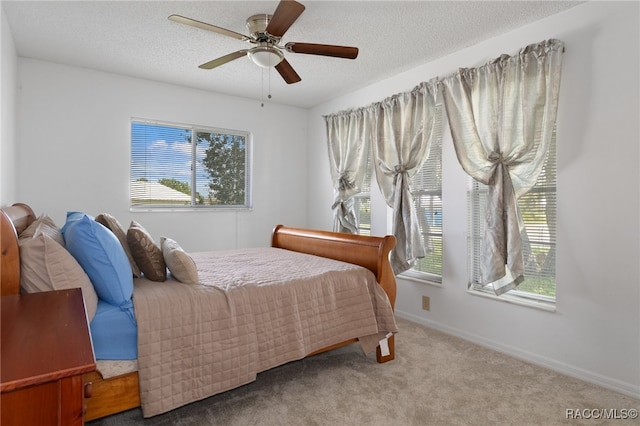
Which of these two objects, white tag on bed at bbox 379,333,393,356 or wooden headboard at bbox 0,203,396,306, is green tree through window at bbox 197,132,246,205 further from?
white tag on bed at bbox 379,333,393,356

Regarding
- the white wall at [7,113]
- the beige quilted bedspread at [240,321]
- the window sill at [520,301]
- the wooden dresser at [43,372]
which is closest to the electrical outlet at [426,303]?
the window sill at [520,301]

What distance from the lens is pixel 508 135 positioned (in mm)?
2729

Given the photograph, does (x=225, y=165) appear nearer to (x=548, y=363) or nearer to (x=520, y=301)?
(x=520, y=301)

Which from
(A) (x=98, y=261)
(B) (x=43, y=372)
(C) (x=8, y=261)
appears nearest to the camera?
(B) (x=43, y=372)

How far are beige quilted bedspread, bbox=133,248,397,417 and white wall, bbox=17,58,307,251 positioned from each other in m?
1.85

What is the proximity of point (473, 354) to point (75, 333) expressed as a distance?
2.71 m

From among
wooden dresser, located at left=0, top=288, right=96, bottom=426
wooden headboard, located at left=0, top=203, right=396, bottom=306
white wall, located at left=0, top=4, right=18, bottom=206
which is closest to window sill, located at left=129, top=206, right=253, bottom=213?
wooden headboard, located at left=0, top=203, right=396, bottom=306

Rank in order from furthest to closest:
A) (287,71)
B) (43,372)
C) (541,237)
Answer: (287,71)
(541,237)
(43,372)

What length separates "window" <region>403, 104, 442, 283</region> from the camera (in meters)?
3.46

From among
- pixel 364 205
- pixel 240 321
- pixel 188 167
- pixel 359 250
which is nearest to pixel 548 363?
pixel 359 250

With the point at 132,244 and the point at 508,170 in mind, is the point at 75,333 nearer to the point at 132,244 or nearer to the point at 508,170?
the point at 132,244

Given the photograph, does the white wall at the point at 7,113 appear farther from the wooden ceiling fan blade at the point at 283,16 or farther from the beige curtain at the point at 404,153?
the beige curtain at the point at 404,153

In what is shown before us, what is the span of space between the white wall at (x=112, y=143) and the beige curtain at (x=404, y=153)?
1.71m

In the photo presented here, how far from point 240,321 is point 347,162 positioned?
2.79 meters
